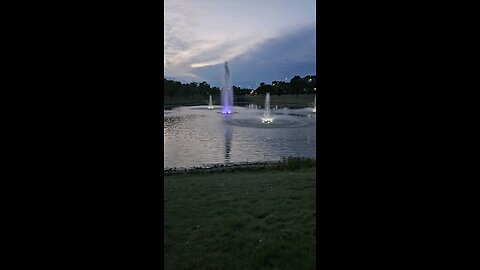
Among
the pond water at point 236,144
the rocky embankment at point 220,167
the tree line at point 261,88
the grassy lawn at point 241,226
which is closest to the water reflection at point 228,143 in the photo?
the pond water at point 236,144

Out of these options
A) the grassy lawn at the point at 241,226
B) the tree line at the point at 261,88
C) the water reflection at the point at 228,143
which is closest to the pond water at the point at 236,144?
the water reflection at the point at 228,143

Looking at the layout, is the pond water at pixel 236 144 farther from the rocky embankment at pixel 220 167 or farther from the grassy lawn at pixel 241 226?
the grassy lawn at pixel 241 226

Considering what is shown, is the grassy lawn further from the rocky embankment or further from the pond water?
the pond water

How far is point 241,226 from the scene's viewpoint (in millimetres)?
5059

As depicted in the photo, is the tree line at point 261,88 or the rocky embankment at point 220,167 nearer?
the rocky embankment at point 220,167

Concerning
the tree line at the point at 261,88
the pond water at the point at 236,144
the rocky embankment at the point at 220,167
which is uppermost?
the tree line at the point at 261,88

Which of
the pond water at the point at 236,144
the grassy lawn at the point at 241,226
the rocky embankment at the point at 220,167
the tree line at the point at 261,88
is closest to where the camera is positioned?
the grassy lawn at the point at 241,226

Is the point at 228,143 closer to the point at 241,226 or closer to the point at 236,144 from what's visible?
the point at 236,144

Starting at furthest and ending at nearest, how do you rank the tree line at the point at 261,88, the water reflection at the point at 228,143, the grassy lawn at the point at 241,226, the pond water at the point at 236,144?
the tree line at the point at 261,88, the water reflection at the point at 228,143, the pond water at the point at 236,144, the grassy lawn at the point at 241,226

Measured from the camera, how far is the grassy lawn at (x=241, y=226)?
3.91 m

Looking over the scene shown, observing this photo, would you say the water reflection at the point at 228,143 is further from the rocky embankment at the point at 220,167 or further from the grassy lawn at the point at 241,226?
the grassy lawn at the point at 241,226

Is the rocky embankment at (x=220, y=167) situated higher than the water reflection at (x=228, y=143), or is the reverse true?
the water reflection at (x=228, y=143)
